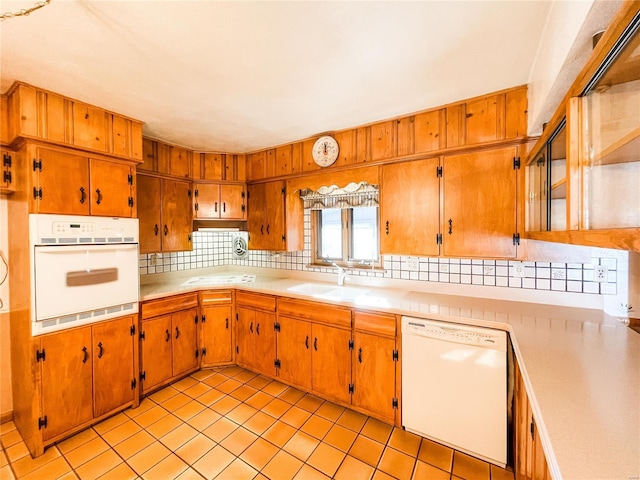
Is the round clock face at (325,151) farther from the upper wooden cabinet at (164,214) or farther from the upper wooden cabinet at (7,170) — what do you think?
the upper wooden cabinet at (7,170)

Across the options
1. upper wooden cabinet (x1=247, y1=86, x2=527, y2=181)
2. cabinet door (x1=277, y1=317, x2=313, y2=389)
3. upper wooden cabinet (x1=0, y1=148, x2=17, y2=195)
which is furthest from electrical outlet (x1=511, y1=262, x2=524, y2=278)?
upper wooden cabinet (x1=0, y1=148, x2=17, y2=195)

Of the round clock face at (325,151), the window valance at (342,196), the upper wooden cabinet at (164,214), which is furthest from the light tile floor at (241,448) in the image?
the round clock face at (325,151)

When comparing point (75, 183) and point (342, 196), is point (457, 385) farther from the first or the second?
point (75, 183)

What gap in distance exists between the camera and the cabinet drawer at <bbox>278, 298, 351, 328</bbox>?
2303 mm

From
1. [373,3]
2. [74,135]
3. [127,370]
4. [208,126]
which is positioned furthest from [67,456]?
[373,3]

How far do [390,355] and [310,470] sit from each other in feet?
3.02

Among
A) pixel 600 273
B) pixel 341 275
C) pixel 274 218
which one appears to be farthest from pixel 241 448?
pixel 600 273

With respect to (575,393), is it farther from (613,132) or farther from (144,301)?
(144,301)

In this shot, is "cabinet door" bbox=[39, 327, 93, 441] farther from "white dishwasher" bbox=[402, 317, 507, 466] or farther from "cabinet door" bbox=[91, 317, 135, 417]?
"white dishwasher" bbox=[402, 317, 507, 466]

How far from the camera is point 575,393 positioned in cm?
96

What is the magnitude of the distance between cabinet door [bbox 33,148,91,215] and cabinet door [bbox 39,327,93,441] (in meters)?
0.90

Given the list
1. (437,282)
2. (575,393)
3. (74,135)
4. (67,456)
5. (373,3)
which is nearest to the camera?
(575,393)

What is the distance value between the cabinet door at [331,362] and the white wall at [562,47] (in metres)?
2.00

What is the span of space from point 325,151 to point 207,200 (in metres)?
1.57
